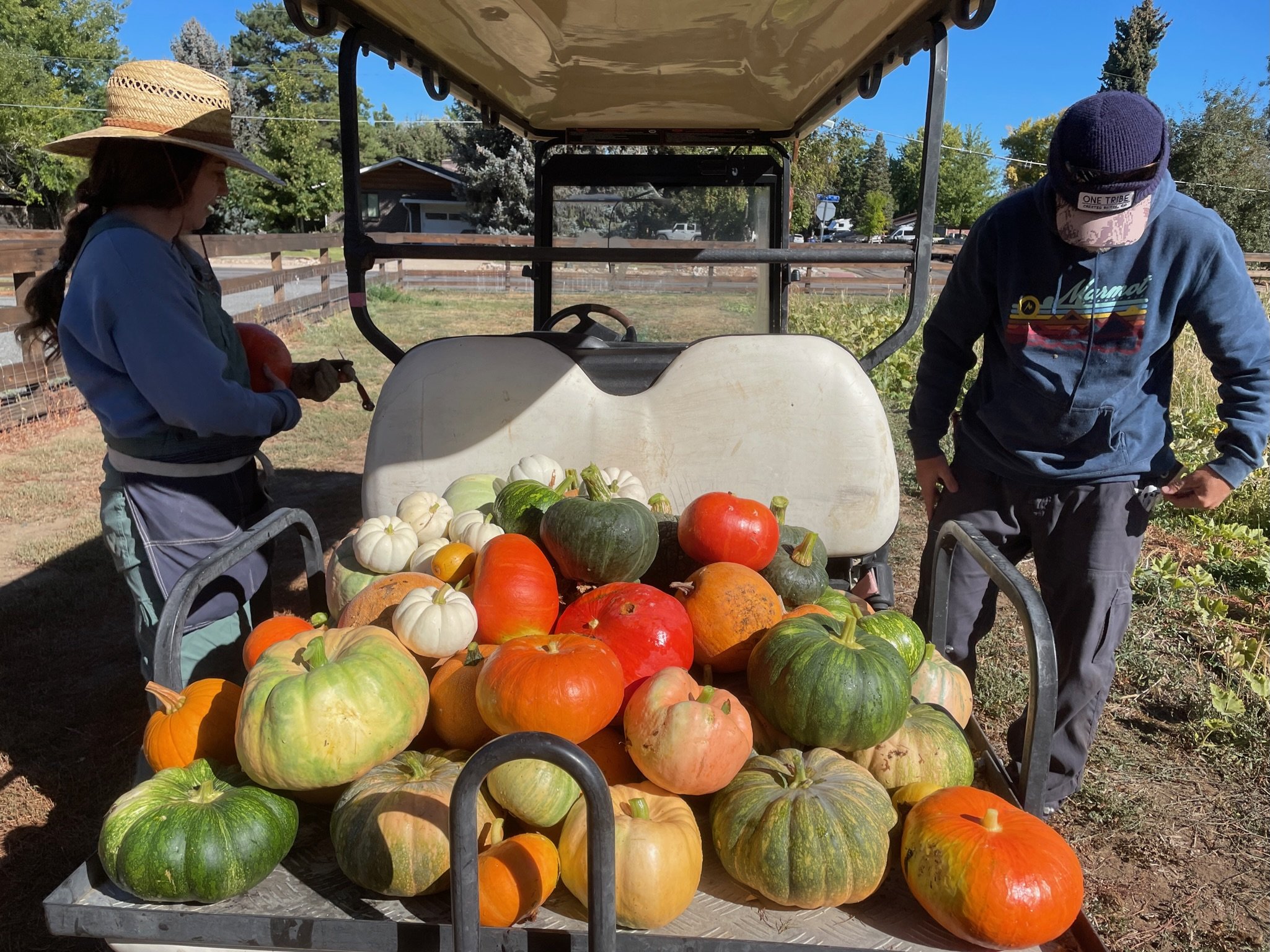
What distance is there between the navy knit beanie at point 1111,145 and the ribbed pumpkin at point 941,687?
1.26 m

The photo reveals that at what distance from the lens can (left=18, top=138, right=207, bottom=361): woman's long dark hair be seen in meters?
2.33

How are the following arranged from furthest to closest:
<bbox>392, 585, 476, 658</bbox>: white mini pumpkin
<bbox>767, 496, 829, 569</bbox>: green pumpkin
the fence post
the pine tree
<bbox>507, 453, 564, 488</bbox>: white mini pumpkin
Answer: the pine tree < the fence post < <bbox>507, 453, 564, 488</bbox>: white mini pumpkin < <bbox>767, 496, 829, 569</bbox>: green pumpkin < <bbox>392, 585, 476, 658</bbox>: white mini pumpkin

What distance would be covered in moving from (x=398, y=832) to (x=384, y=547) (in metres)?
1.03

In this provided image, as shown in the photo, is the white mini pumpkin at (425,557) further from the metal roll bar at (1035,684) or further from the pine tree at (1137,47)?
the pine tree at (1137,47)

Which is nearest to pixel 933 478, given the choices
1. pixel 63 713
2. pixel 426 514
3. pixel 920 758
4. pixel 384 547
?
pixel 920 758

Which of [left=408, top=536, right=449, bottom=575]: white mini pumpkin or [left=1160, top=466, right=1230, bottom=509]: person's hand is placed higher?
[left=1160, top=466, right=1230, bottom=509]: person's hand

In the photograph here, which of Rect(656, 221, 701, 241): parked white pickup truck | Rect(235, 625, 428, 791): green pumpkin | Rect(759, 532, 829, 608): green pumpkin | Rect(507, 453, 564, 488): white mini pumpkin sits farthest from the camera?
Answer: Rect(656, 221, 701, 241): parked white pickup truck

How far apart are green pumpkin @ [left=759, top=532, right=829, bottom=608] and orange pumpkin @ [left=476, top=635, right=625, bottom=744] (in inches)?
27.6

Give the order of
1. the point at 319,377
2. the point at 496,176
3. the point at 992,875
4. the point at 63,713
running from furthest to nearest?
the point at 496,176 < the point at 63,713 < the point at 319,377 < the point at 992,875

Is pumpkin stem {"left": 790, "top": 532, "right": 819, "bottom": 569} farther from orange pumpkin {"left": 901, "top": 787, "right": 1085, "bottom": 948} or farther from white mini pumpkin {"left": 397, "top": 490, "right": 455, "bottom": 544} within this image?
white mini pumpkin {"left": 397, "top": 490, "right": 455, "bottom": 544}

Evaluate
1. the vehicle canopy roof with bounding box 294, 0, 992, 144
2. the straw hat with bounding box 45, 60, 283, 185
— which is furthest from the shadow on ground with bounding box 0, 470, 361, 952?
the vehicle canopy roof with bounding box 294, 0, 992, 144

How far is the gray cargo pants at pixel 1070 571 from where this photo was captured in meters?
2.66

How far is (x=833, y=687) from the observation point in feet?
5.50

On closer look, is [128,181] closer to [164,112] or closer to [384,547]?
[164,112]
